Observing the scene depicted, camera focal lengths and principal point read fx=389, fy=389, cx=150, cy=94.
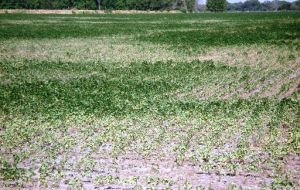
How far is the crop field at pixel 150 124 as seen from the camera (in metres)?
8.34

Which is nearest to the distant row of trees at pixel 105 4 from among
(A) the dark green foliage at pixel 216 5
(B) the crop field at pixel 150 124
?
(A) the dark green foliage at pixel 216 5

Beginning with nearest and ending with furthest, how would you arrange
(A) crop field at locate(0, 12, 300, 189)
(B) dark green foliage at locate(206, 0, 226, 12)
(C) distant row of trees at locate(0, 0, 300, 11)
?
(A) crop field at locate(0, 12, 300, 189), (C) distant row of trees at locate(0, 0, 300, 11), (B) dark green foliage at locate(206, 0, 226, 12)

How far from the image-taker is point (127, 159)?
9219 millimetres

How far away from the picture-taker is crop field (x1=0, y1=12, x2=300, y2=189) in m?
8.34

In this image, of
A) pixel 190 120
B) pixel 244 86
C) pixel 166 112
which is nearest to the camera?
pixel 190 120

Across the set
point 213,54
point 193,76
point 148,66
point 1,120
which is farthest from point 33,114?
point 213,54

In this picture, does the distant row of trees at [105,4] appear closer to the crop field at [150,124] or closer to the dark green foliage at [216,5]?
the dark green foliage at [216,5]

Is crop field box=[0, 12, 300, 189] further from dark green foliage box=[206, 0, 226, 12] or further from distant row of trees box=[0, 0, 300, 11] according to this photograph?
dark green foliage box=[206, 0, 226, 12]

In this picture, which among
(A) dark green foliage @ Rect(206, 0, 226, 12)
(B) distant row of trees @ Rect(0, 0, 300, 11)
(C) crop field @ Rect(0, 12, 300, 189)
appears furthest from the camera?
(A) dark green foliage @ Rect(206, 0, 226, 12)

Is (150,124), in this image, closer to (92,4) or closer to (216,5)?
(92,4)

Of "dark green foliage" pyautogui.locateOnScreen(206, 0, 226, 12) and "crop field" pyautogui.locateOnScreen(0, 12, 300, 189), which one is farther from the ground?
"dark green foliage" pyautogui.locateOnScreen(206, 0, 226, 12)

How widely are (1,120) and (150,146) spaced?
5395 mm

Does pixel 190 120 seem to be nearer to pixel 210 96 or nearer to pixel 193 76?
pixel 210 96

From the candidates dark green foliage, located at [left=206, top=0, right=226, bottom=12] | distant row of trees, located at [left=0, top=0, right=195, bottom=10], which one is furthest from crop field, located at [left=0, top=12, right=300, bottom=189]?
dark green foliage, located at [left=206, top=0, right=226, bottom=12]
